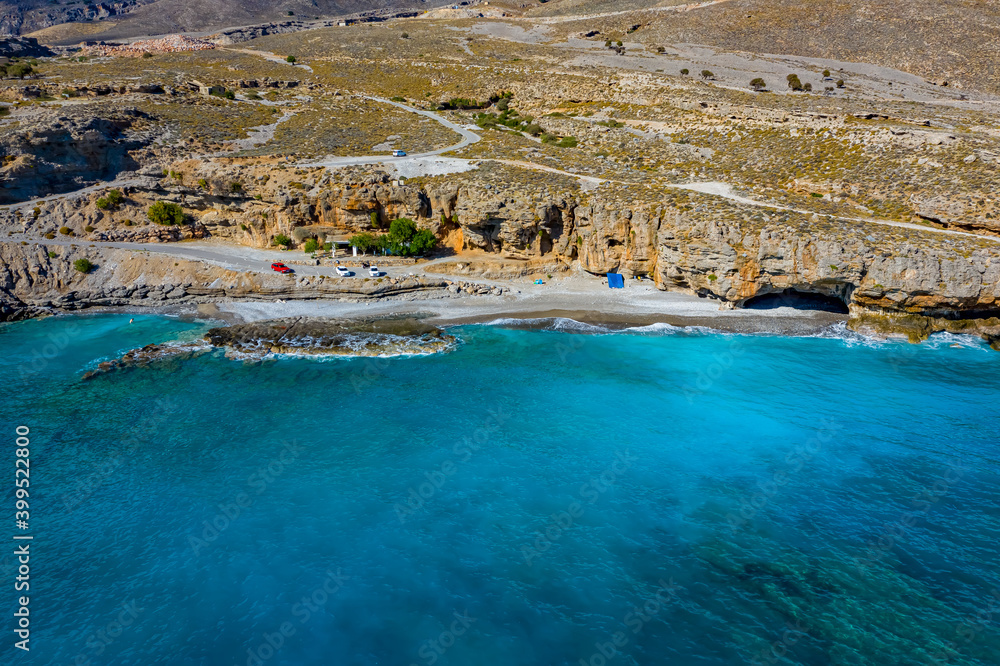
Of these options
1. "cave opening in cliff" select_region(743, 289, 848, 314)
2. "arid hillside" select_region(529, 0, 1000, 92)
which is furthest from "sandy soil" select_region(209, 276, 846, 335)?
"arid hillside" select_region(529, 0, 1000, 92)

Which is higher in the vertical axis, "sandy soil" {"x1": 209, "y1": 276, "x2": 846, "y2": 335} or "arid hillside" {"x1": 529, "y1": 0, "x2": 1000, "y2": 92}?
"arid hillside" {"x1": 529, "y1": 0, "x2": 1000, "y2": 92}

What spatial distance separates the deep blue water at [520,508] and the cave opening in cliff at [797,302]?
5.27 meters

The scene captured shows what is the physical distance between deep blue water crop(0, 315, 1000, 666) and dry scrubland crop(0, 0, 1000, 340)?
862 cm

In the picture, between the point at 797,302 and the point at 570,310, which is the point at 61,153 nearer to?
the point at 570,310

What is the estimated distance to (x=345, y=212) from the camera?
54.8 m

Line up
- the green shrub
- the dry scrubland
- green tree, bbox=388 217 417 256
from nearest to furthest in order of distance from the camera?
the dry scrubland → green tree, bbox=388 217 417 256 → the green shrub

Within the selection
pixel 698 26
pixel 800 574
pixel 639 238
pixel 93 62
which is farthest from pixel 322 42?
pixel 800 574

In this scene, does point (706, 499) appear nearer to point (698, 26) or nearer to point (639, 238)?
point (639, 238)

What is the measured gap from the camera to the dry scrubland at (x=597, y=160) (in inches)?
1699

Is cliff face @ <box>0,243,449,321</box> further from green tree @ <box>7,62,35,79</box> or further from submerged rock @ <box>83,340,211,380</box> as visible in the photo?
green tree @ <box>7,62,35,79</box>

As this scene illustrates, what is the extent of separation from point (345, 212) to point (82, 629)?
40715 mm

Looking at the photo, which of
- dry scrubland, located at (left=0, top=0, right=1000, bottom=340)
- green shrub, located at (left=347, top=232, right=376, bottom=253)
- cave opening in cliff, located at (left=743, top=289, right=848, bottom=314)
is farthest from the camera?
green shrub, located at (left=347, top=232, right=376, bottom=253)

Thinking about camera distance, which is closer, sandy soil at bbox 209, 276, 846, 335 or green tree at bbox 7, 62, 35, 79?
sandy soil at bbox 209, 276, 846, 335

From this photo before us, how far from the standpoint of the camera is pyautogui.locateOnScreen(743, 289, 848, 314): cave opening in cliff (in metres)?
44.9
